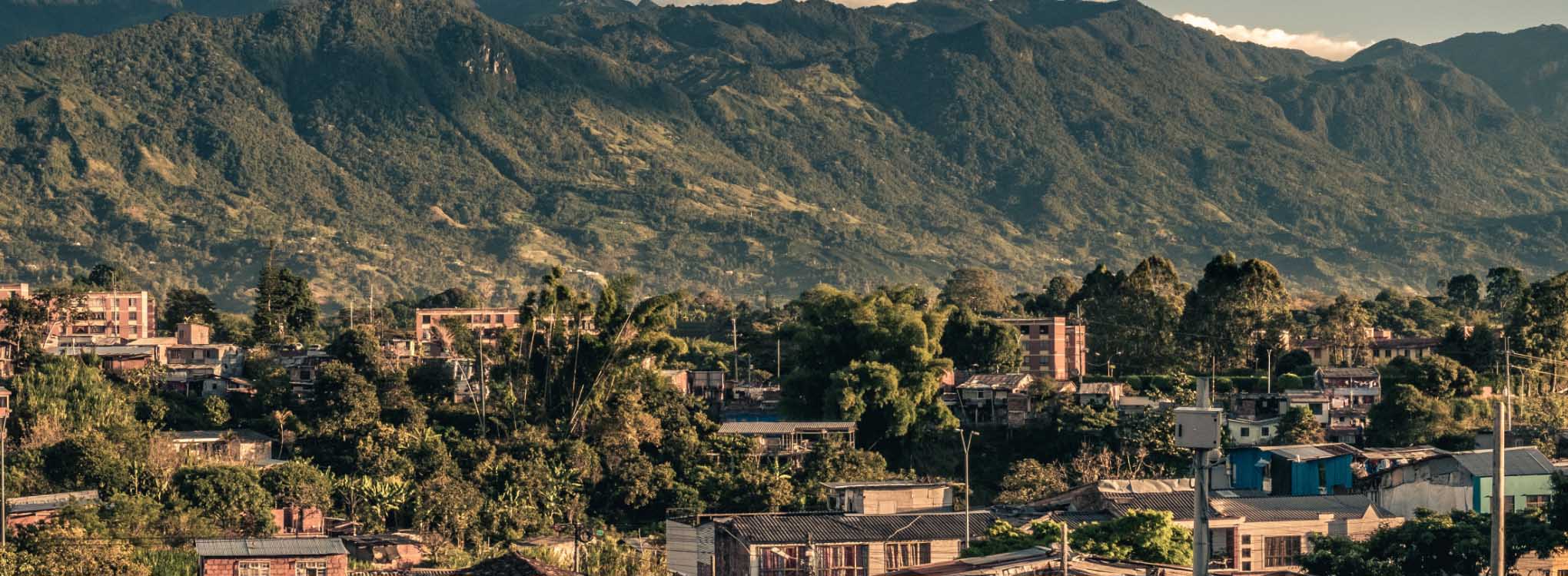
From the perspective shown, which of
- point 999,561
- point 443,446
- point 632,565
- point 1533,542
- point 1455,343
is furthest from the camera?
point 1455,343

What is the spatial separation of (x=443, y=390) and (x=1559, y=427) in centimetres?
3970

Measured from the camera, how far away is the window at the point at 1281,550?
4934cm

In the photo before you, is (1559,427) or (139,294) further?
(139,294)

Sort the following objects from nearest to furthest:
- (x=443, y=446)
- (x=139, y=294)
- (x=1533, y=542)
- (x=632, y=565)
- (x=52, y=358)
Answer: (x=1533, y=542) < (x=632, y=565) < (x=443, y=446) < (x=52, y=358) < (x=139, y=294)

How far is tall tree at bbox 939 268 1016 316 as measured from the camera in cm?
12606

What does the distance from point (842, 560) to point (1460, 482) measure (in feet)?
53.2

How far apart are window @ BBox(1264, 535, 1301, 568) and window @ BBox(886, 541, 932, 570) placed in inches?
304

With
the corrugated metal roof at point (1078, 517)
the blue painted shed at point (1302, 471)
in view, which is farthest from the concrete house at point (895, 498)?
the blue painted shed at point (1302, 471)

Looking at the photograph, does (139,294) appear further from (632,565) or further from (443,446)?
(632,565)

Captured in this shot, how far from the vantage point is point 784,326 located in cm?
9881

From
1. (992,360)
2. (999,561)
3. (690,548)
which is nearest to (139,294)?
(992,360)

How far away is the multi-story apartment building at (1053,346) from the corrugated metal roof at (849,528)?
4706 centimetres

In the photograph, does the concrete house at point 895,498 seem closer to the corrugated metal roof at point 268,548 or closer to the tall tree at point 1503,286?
the corrugated metal roof at point 268,548

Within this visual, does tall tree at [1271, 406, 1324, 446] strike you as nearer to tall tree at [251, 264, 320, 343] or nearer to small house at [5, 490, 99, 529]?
small house at [5, 490, 99, 529]
